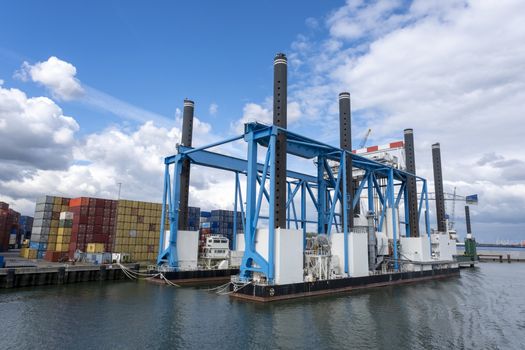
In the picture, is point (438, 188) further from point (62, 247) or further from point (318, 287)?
point (62, 247)

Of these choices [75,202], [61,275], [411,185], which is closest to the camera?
[61,275]

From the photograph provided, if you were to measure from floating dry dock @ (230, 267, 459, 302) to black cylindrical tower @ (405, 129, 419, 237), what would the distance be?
1035 centimetres

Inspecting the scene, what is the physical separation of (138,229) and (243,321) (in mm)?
34422

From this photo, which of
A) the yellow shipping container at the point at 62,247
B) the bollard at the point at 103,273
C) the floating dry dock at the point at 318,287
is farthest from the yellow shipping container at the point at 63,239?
the floating dry dock at the point at 318,287

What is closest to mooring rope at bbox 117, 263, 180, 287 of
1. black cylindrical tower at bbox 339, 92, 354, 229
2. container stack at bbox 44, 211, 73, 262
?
container stack at bbox 44, 211, 73, 262

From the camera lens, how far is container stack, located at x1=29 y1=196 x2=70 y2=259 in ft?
153

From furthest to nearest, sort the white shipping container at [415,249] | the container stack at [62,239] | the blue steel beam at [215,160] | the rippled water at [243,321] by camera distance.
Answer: the container stack at [62,239], the white shipping container at [415,249], the blue steel beam at [215,160], the rippled water at [243,321]

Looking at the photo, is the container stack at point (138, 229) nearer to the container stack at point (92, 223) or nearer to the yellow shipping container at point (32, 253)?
the container stack at point (92, 223)

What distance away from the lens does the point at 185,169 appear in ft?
134

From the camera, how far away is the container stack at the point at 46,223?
46625 millimetres

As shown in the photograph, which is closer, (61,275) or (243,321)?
(243,321)

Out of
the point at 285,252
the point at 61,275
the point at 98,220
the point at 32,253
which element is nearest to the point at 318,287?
the point at 285,252

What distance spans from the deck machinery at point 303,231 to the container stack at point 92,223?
44.4ft

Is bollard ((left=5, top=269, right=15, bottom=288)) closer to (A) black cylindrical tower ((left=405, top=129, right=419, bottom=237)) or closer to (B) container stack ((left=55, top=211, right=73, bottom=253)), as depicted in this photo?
(B) container stack ((left=55, top=211, right=73, bottom=253))
